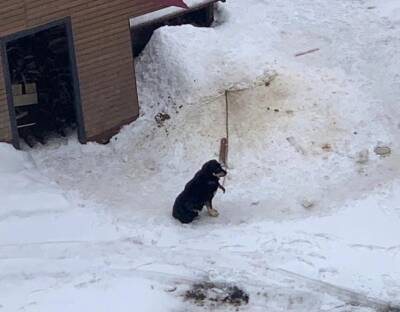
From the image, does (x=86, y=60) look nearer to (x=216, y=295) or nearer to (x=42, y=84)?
(x=42, y=84)

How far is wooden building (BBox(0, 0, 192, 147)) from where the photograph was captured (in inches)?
648

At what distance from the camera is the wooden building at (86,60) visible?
16453 mm

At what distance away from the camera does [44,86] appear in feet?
59.5

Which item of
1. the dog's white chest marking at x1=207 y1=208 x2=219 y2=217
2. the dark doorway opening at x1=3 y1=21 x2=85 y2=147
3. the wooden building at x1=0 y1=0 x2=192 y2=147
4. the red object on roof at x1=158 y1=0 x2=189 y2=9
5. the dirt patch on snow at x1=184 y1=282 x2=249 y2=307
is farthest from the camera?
the dark doorway opening at x1=3 y1=21 x2=85 y2=147

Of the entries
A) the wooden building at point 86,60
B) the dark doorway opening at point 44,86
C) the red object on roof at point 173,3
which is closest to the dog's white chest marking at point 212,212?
the wooden building at point 86,60

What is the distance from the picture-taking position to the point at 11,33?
16312mm

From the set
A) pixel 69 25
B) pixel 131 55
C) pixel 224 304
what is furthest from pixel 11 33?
pixel 224 304

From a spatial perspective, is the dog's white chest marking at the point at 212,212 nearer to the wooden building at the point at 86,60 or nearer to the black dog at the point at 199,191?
Answer: the black dog at the point at 199,191

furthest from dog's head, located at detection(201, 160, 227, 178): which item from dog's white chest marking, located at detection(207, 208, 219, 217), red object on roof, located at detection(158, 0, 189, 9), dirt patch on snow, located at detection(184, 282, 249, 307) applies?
red object on roof, located at detection(158, 0, 189, 9)

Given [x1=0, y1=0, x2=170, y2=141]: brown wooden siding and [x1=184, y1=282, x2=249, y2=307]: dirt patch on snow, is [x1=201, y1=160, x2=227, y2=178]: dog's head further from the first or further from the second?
[x1=0, y1=0, x2=170, y2=141]: brown wooden siding

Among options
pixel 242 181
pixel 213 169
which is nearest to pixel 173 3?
pixel 242 181

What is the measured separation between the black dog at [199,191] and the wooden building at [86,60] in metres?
3.08

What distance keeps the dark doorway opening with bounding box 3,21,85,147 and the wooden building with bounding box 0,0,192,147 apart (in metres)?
0.02

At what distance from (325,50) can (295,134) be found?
2.67m
